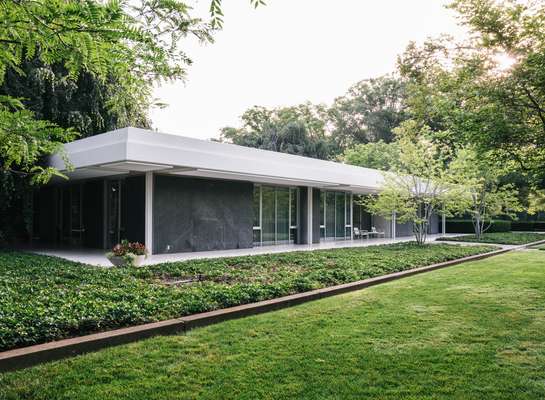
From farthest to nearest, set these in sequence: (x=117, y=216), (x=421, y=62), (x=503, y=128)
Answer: (x=117, y=216) → (x=421, y=62) → (x=503, y=128)

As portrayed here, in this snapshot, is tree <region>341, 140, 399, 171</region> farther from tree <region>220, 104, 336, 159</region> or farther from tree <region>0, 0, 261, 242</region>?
tree <region>0, 0, 261, 242</region>

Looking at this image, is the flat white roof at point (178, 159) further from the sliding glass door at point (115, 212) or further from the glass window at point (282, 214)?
the glass window at point (282, 214)

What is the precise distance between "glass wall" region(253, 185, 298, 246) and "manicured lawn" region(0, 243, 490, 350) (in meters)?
5.50

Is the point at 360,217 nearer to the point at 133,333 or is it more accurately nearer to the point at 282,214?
the point at 282,214

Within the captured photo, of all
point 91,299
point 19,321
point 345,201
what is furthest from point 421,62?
point 345,201

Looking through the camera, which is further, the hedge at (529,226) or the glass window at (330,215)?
the hedge at (529,226)

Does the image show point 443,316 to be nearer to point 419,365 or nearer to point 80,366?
point 419,365

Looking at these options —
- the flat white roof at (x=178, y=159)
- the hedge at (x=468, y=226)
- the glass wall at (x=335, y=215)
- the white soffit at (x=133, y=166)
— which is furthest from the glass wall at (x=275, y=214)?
the hedge at (x=468, y=226)

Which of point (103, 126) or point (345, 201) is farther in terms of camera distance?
point (345, 201)

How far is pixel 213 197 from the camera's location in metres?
16.1

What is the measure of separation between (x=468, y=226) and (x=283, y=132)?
17426 mm

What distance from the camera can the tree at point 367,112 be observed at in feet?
166

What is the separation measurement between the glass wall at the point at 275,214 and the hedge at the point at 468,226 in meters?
19.0

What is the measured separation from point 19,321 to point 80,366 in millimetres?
1304
